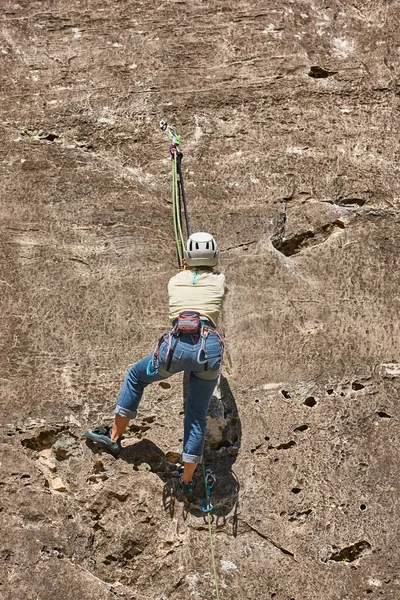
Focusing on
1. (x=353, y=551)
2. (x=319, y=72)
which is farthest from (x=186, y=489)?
(x=319, y=72)

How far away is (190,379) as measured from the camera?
19.7ft

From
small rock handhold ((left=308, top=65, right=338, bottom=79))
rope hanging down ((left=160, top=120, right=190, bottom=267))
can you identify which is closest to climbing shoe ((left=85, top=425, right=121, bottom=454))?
rope hanging down ((left=160, top=120, right=190, bottom=267))

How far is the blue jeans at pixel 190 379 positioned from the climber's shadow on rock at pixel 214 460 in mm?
377

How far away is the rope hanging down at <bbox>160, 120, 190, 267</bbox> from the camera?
22.2ft

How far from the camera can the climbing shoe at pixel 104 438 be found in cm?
627

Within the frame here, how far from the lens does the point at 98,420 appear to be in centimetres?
645

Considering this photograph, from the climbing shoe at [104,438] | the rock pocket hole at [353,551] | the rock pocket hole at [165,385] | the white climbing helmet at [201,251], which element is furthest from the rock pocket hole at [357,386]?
the climbing shoe at [104,438]

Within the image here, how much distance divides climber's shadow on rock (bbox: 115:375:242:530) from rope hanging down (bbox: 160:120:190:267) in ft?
3.63

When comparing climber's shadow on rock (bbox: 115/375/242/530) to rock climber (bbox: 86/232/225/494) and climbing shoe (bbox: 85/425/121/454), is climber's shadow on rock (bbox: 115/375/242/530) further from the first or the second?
rock climber (bbox: 86/232/225/494)

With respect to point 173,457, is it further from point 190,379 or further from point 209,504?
point 190,379

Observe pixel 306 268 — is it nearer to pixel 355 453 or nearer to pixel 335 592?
pixel 355 453

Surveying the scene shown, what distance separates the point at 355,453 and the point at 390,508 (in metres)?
0.46

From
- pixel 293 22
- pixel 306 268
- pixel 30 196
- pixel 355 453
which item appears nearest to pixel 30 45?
pixel 30 196

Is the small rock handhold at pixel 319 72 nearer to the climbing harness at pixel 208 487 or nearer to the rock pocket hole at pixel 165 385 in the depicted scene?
the rock pocket hole at pixel 165 385
